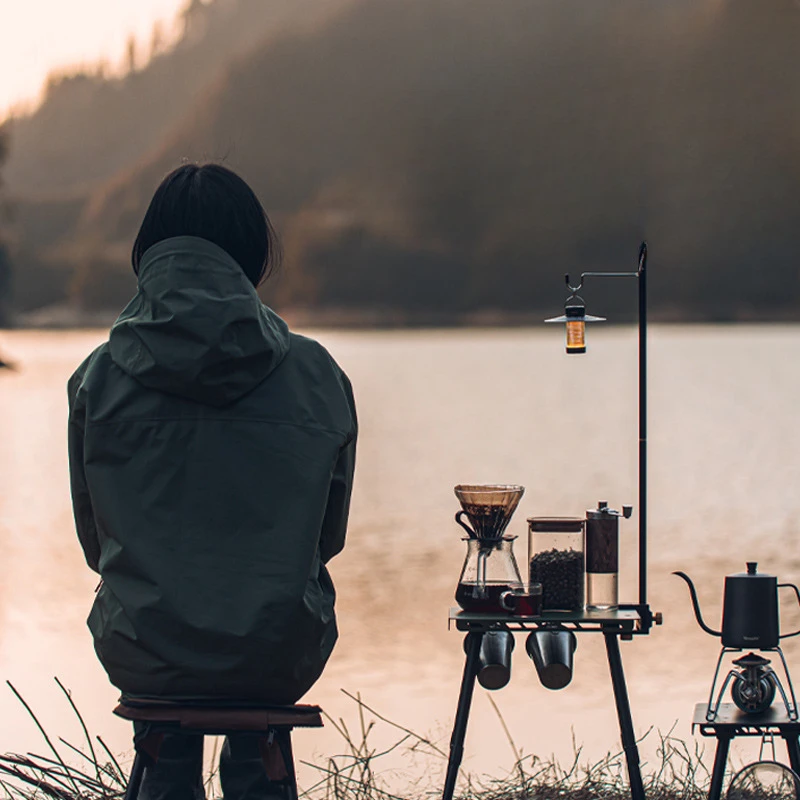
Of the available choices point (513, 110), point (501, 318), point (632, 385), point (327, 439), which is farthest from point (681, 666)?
point (513, 110)

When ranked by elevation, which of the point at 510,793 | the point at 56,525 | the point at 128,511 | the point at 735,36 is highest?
the point at 735,36

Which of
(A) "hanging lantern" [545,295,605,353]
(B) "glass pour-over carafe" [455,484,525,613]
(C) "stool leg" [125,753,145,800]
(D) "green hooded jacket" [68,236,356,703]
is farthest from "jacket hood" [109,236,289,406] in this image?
(A) "hanging lantern" [545,295,605,353]

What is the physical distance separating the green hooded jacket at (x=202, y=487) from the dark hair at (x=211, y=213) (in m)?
0.09

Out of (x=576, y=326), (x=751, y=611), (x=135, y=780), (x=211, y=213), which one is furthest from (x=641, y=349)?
(x=135, y=780)

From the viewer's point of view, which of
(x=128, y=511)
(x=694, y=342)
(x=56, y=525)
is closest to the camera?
(x=128, y=511)

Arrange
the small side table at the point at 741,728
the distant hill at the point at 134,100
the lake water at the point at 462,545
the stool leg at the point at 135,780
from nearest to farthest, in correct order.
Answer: the stool leg at the point at 135,780 → the small side table at the point at 741,728 → the lake water at the point at 462,545 → the distant hill at the point at 134,100

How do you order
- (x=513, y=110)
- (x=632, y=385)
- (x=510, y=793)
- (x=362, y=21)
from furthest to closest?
(x=362, y=21) → (x=513, y=110) → (x=632, y=385) → (x=510, y=793)

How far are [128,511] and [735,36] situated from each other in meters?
142

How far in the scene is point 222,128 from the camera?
137m

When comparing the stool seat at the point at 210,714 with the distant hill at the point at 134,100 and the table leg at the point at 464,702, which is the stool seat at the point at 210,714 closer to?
the table leg at the point at 464,702

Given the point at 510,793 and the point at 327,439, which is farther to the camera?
the point at 510,793

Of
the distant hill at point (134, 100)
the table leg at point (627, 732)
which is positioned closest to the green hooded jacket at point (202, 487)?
the table leg at point (627, 732)

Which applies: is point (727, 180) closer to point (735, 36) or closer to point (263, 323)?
point (735, 36)

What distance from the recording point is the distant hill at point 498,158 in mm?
117625
